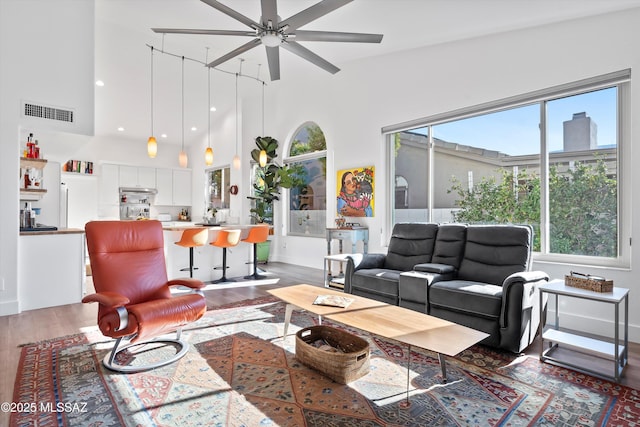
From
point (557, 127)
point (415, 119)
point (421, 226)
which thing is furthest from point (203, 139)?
point (557, 127)

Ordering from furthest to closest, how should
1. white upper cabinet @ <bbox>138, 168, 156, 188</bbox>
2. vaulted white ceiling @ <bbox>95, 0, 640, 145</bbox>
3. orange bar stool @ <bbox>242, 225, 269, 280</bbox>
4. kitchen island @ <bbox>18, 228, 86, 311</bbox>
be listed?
1. white upper cabinet @ <bbox>138, 168, 156, 188</bbox>
2. orange bar stool @ <bbox>242, 225, 269, 280</bbox>
3. kitchen island @ <bbox>18, 228, 86, 311</bbox>
4. vaulted white ceiling @ <bbox>95, 0, 640, 145</bbox>

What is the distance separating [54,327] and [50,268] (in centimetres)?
105

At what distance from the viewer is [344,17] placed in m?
3.92

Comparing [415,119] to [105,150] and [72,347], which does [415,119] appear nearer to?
[72,347]

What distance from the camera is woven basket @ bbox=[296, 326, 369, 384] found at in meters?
2.29

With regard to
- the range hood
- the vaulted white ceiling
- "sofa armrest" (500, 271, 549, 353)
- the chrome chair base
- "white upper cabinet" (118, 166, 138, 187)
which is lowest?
the chrome chair base

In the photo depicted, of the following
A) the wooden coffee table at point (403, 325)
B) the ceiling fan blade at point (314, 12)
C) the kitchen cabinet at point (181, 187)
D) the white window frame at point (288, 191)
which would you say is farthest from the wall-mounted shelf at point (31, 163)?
the kitchen cabinet at point (181, 187)

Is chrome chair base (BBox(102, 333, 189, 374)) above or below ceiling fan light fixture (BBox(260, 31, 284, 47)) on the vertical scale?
below

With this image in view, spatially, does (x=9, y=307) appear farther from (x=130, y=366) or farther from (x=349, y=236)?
(x=349, y=236)

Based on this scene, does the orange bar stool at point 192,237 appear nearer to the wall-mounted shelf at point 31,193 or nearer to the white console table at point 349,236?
the wall-mounted shelf at point 31,193

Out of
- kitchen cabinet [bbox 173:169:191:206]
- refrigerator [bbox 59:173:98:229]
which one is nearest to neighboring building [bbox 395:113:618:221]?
kitchen cabinet [bbox 173:169:191:206]

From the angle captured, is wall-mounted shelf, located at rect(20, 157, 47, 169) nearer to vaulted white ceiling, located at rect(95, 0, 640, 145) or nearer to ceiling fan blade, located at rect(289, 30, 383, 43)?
vaulted white ceiling, located at rect(95, 0, 640, 145)

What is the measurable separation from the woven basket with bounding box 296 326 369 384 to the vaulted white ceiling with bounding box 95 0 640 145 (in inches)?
127

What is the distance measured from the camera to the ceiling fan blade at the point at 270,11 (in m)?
2.76
